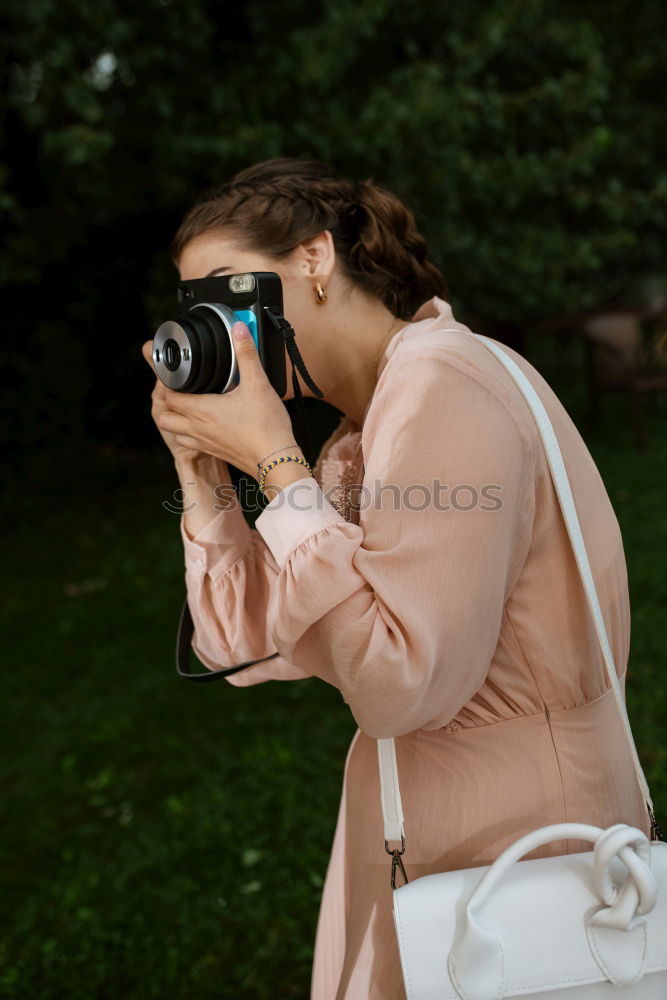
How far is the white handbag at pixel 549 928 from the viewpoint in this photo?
0.90 meters

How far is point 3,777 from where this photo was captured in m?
3.54

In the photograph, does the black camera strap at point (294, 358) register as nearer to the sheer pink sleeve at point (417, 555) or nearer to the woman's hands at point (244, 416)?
the woman's hands at point (244, 416)

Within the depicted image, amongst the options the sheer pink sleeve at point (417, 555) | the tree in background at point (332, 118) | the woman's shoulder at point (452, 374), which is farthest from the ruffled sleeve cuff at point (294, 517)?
the tree in background at point (332, 118)

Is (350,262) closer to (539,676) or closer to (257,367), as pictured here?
(257,367)

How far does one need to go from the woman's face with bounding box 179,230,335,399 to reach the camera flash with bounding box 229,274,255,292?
0.06 metres

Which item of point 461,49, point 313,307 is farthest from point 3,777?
point 461,49

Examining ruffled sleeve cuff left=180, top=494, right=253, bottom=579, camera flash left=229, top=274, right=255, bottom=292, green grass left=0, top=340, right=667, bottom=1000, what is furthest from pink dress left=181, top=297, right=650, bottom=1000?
green grass left=0, top=340, right=667, bottom=1000

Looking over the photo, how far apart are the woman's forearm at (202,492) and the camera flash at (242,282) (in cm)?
31

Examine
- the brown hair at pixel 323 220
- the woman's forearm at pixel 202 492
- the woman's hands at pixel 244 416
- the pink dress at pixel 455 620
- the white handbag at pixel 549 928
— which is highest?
the brown hair at pixel 323 220

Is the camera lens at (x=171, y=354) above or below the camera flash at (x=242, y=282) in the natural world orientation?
below

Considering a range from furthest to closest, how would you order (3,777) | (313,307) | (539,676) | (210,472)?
(3,777)
(210,472)
(313,307)
(539,676)

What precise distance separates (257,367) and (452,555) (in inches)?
14.8

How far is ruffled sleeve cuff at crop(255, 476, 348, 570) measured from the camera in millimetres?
990

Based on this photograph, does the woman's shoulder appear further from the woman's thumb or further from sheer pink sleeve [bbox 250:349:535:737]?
the woman's thumb
